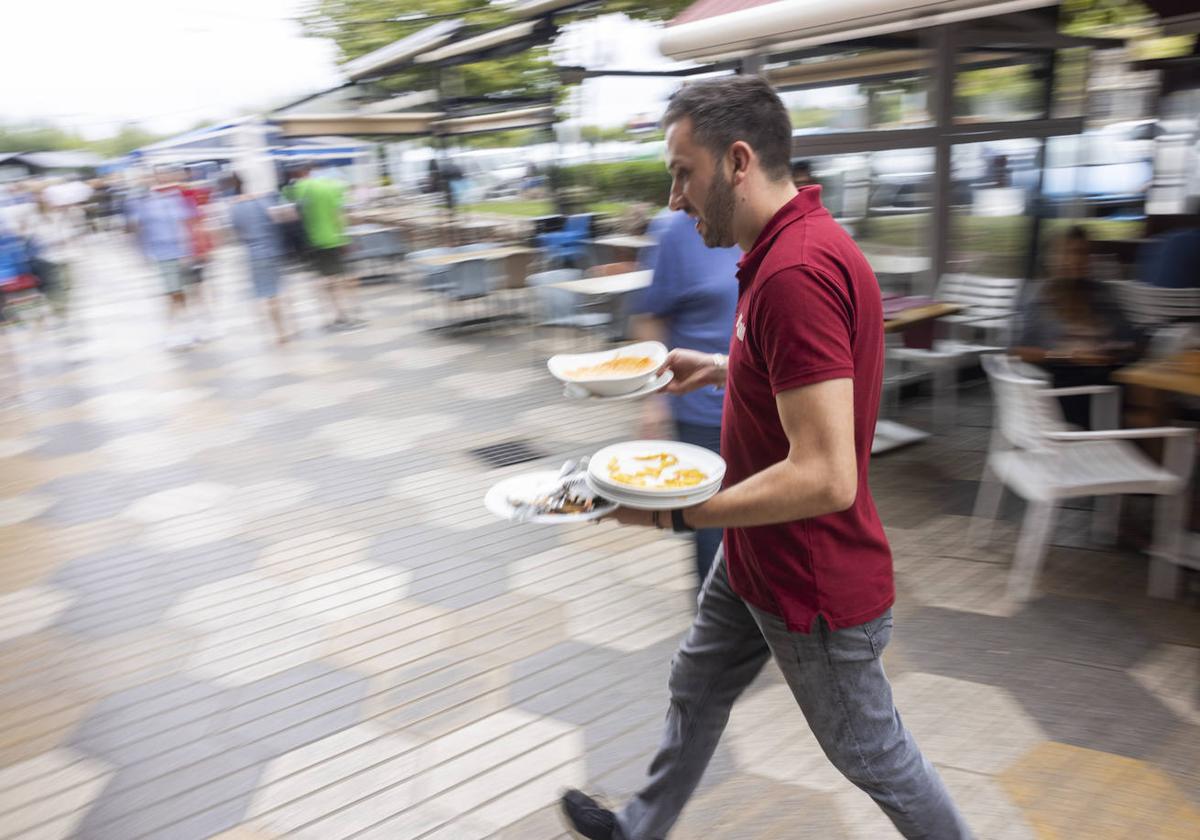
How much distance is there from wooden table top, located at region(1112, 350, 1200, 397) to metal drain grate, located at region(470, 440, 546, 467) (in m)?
3.56

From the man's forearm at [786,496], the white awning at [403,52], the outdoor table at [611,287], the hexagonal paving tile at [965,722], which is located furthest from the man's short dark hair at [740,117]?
the white awning at [403,52]

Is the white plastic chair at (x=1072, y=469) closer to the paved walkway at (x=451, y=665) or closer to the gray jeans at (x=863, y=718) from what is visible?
the paved walkway at (x=451, y=665)

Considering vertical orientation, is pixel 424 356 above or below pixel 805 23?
below

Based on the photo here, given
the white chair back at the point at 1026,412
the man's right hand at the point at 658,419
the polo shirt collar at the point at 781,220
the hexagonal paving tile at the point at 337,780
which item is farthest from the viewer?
the white chair back at the point at 1026,412

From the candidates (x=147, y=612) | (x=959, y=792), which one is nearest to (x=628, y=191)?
(x=147, y=612)

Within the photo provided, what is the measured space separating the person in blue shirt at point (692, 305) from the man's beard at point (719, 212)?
119 centimetres

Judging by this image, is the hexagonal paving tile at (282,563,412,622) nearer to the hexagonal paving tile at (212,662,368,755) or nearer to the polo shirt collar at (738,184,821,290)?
the hexagonal paving tile at (212,662,368,755)

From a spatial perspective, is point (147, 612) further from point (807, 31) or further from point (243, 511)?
point (807, 31)

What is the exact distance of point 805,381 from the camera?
4.41ft

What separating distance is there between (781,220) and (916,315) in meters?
4.25

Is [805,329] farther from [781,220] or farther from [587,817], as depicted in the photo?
[587,817]

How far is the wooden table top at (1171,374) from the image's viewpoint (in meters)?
3.50

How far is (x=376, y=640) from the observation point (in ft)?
12.0

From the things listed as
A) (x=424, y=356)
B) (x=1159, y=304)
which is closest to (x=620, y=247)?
(x=424, y=356)
